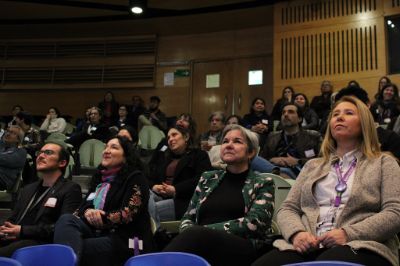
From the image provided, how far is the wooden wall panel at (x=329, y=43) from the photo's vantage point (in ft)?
19.6

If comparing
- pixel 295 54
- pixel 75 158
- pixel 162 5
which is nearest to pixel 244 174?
pixel 75 158

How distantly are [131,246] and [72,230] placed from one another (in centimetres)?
28

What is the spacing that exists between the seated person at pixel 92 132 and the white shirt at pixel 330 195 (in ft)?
11.9

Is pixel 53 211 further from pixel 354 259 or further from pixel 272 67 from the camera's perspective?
pixel 272 67

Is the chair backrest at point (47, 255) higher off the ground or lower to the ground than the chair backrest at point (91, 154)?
lower

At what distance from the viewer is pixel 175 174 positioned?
3.06 m

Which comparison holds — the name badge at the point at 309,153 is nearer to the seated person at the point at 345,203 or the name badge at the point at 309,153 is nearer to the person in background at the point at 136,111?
the seated person at the point at 345,203

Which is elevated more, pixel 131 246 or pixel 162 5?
pixel 162 5

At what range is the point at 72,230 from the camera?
6.62 feet

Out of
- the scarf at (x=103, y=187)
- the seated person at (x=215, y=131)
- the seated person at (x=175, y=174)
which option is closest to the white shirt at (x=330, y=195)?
the seated person at (x=175, y=174)

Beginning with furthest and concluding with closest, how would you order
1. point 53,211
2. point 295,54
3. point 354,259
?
1. point 295,54
2. point 53,211
3. point 354,259

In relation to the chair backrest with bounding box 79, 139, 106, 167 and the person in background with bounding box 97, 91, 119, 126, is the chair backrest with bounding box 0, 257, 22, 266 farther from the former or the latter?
the person in background with bounding box 97, 91, 119, 126

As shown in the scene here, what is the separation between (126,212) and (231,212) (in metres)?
0.51

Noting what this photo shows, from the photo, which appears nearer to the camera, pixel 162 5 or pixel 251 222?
pixel 251 222
